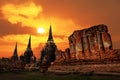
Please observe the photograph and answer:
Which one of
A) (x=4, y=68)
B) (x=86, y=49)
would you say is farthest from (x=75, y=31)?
(x=4, y=68)

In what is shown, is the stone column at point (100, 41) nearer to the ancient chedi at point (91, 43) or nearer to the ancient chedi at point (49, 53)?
the ancient chedi at point (91, 43)

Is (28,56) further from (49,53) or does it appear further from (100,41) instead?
(100,41)

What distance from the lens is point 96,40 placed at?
35000 millimetres

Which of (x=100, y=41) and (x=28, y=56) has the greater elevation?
(x=100, y=41)

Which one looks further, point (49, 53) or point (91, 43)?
point (49, 53)

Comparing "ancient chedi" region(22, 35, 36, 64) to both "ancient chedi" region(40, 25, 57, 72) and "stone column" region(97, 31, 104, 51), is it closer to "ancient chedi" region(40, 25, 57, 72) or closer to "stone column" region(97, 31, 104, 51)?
"ancient chedi" region(40, 25, 57, 72)

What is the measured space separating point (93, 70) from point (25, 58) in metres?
58.1

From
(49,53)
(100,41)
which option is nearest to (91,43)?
(100,41)

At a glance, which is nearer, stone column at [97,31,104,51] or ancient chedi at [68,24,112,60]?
ancient chedi at [68,24,112,60]

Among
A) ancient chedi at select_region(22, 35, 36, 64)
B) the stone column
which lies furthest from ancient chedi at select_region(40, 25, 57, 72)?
the stone column

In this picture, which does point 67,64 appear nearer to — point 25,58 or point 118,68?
point 118,68

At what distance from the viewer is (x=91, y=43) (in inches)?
1437

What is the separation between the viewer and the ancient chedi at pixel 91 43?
106 ft

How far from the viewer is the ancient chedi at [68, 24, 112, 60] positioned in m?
32.4
